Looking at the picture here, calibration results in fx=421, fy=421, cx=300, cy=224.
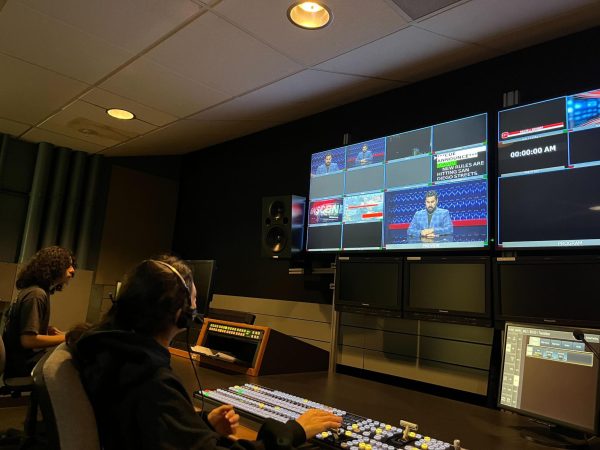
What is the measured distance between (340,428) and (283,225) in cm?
158

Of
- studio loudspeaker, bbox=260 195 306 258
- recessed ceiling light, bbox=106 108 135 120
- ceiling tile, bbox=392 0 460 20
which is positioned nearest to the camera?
ceiling tile, bbox=392 0 460 20

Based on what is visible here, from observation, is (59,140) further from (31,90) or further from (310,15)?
(310,15)

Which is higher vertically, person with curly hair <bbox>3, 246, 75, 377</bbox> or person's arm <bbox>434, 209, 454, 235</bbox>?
person's arm <bbox>434, 209, 454, 235</bbox>

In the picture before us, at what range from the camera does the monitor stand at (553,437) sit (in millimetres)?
1248

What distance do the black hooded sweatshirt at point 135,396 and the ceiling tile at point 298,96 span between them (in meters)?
1.96

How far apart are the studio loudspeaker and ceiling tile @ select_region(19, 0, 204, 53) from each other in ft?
3.77

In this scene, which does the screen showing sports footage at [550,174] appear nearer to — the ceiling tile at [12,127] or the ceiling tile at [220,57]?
the ceiling tile at [220,57]

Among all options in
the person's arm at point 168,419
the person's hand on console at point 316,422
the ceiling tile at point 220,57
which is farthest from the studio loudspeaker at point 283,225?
the person's arm at point 168,419

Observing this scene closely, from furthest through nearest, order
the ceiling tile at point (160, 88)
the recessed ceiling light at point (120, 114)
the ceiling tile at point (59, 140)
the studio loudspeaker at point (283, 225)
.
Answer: the ceiling tile at point (59, 140), the recessed ceiling light at point (120, 114), the studio loudspeaker at point (283, 225), the ceiling tile at point (160, 88)

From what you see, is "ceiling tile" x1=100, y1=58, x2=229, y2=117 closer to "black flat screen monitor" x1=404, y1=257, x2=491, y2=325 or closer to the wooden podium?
the wooden podium

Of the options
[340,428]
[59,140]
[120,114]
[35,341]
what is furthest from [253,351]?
[59,140]

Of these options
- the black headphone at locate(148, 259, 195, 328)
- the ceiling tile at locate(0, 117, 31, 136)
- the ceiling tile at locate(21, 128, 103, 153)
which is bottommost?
the black headphone at locate(148, 259, 195, 328)

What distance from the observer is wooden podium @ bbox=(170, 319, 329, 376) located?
1.97m

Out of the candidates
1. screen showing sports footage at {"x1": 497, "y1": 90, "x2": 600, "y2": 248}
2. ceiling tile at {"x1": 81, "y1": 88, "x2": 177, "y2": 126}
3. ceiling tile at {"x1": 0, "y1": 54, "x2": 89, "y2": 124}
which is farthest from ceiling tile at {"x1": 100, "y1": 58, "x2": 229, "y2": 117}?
screen showing sports footage at {"x1": 497, "y1": 90, "x2": 600, "y2": 248}
